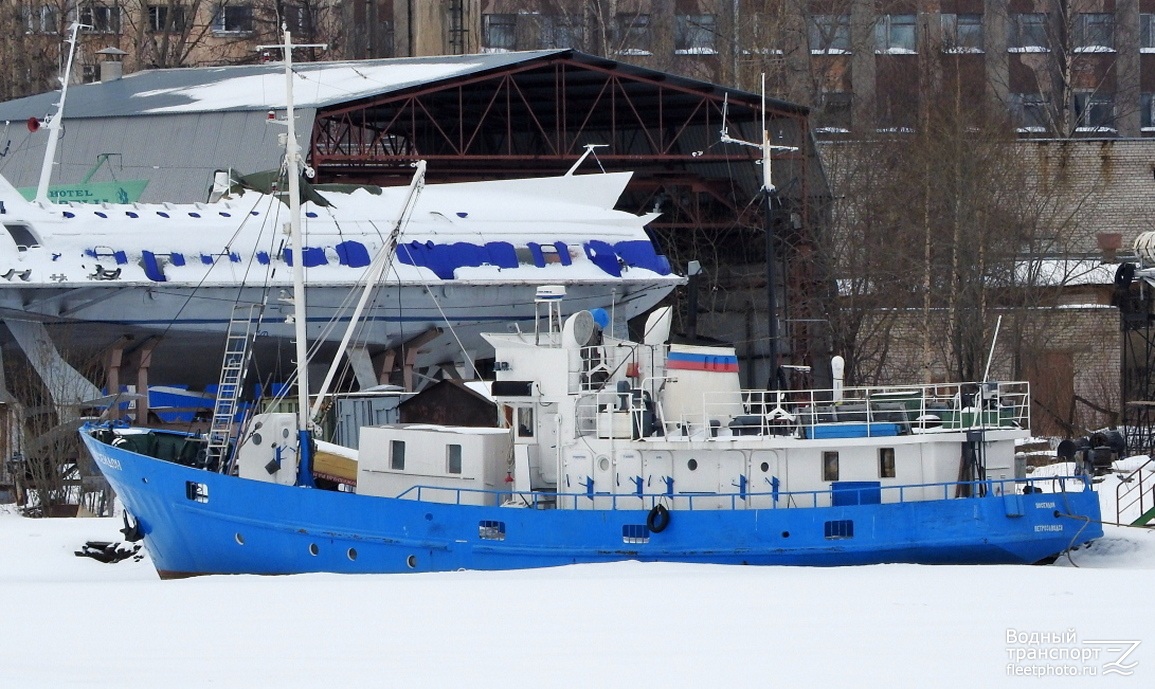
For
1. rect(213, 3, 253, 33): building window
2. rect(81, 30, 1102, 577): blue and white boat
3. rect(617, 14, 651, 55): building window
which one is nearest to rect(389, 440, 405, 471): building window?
rect(81, 30, 1102, 577): blue and white boat

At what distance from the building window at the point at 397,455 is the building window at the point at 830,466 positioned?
7009 mm

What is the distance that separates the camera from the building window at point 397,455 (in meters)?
27.7

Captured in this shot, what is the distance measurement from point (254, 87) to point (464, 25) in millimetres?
14042

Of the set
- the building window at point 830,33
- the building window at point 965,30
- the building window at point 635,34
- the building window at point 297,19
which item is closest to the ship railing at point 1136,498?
the building window at point 830,33

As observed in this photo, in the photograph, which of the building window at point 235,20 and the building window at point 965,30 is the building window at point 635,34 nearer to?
the building window at point 965,30

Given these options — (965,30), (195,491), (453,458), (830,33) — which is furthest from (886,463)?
(965,30)

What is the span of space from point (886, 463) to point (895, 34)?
170ft

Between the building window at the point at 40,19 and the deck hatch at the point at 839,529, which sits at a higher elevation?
the building window at the point at 40,19

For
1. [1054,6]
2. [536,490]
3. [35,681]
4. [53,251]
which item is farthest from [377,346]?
[1054,6]

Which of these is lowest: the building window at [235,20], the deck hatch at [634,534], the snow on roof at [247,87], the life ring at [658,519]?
the deck hatch at [634,534]

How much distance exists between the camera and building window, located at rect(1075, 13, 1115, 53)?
74000 millimetres

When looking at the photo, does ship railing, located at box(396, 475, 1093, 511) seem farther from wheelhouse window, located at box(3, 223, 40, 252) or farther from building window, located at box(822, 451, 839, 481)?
wheelhouse window, located at box(3, 223, 40, 252)

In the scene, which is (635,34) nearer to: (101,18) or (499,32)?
(499,32)

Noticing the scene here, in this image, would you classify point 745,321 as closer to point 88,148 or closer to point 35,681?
point 88,148
